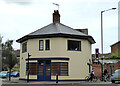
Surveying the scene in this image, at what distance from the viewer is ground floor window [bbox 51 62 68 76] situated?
3098cm

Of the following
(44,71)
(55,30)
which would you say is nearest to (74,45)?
(55,30)

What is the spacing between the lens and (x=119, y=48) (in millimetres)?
64375

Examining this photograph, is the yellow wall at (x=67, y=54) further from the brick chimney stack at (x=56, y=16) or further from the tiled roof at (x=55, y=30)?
the brick chimney stack at (x=56, y=16)

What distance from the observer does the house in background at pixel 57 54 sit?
31125mm

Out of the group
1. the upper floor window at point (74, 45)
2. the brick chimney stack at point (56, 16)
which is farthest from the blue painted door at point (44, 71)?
the brick chimney stack at point (56, 16)

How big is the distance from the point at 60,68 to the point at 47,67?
5.56 ft

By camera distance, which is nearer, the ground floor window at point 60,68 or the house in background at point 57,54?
the ground floor window at point 60,68

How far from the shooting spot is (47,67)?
31547 mm

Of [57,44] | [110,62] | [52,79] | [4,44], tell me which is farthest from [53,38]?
[4,44]

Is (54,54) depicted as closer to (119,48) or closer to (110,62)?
(110,62)

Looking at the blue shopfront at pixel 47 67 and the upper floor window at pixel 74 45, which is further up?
the upper floor window at pixel 74 45

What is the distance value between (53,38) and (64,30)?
222 centimetres

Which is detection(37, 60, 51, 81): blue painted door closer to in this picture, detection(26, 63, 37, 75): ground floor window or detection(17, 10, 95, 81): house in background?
detection(17, 10, 95, 81): house in background

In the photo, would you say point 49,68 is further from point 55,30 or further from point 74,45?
point 55,30
